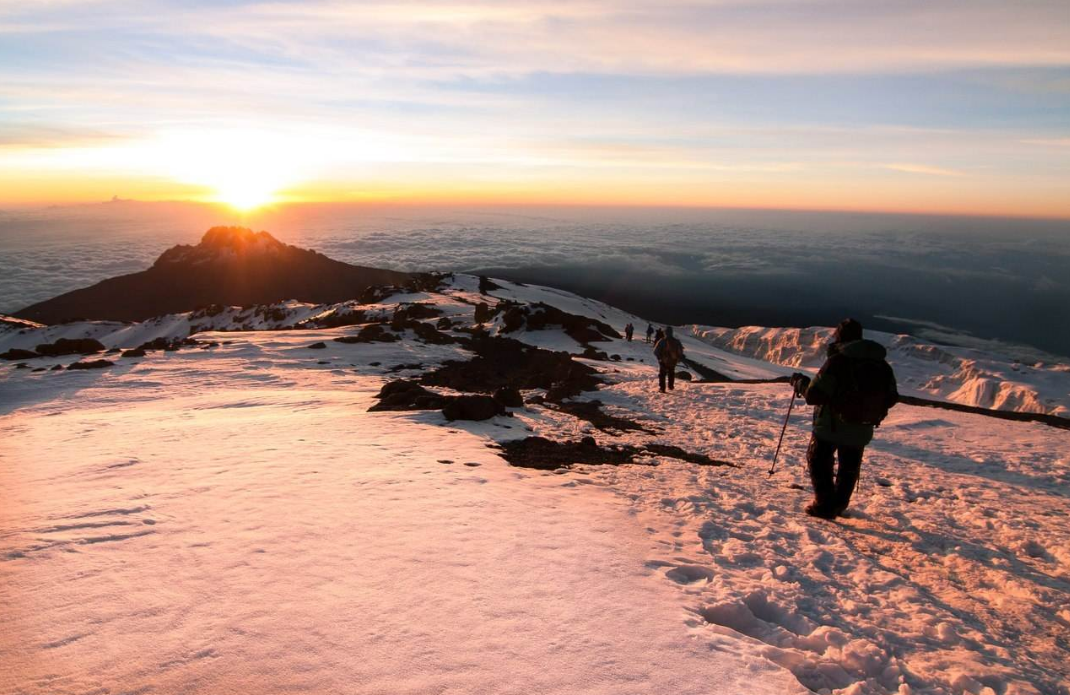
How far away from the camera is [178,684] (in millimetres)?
3303

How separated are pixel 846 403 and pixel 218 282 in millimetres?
119089

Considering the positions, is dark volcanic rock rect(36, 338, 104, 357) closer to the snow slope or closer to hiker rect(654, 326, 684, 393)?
the snow slope

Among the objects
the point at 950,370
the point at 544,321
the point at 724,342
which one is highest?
the point at 544,321

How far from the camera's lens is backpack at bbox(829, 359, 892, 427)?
7027 millimetres

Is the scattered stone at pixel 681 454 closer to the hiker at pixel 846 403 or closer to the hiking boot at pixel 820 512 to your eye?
the hiking boot at pixel 820 512

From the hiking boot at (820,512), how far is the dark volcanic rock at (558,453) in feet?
12.0

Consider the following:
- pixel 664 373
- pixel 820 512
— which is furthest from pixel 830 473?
pixel 664 373

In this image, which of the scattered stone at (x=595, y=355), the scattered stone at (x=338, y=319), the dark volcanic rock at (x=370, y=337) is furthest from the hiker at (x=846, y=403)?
the scattered stone at (x=338, y=319)

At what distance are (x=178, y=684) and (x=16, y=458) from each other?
8.60 meters

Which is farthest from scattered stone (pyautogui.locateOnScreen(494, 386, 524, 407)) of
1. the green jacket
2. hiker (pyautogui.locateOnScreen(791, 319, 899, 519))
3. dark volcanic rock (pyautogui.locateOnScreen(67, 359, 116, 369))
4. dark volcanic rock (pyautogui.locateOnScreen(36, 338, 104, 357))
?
dark volcanic rock (pyautogui.locateOnScreen(36, 338, 104, 357))

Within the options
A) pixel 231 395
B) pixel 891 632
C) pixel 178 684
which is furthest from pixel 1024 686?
pixel 231 395

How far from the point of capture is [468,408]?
520 inches

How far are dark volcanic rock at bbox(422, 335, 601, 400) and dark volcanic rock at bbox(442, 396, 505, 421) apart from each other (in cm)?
455

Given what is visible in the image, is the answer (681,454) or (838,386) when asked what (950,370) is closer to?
(681,454)
